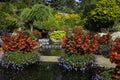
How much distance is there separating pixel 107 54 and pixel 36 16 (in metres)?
12.5

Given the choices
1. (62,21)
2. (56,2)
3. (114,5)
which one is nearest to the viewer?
(114,5)

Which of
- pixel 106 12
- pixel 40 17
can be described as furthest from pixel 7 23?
pixel 106 12

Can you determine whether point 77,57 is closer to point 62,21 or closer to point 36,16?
point 36,16

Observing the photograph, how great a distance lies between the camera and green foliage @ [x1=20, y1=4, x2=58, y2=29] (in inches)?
969

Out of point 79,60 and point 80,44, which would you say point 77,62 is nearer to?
point 79,60

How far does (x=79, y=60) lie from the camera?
10062 mm

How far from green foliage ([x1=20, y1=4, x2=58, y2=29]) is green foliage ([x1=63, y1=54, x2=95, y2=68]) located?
47.2ft

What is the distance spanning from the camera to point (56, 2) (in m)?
50.8

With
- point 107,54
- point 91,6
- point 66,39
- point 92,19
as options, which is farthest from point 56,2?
point 66,39

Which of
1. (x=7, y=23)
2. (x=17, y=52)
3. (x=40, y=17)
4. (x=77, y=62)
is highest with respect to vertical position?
(x=17, y=52)

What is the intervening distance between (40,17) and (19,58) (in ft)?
49.8

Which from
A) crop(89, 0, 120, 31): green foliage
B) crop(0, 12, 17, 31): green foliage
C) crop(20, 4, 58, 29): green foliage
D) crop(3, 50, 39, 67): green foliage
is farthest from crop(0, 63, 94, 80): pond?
crop(89, 0, 120, 31): green foliage

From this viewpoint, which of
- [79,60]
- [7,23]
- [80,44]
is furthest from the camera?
[7,23]

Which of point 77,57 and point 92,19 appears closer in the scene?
point 77,57
